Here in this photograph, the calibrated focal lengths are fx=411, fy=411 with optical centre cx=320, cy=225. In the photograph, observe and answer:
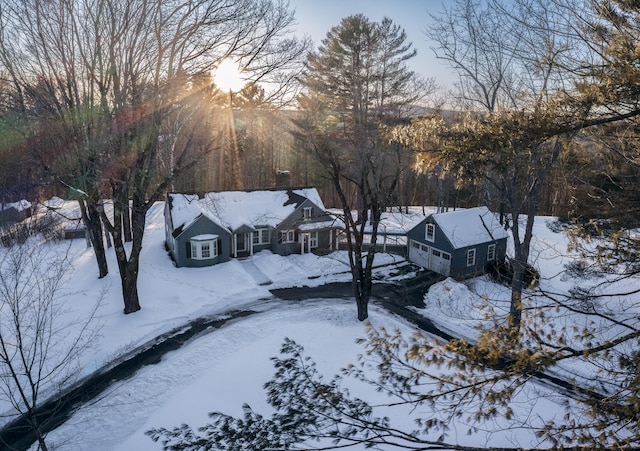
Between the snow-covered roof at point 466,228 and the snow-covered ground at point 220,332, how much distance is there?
2053mm

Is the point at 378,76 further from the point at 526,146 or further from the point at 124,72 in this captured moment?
Answer: the point at 526,146

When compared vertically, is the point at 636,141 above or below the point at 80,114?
below

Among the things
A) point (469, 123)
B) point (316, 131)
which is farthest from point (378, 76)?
point (469, 123)

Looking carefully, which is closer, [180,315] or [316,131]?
[180,315]

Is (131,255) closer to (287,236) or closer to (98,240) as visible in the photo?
(98,240)

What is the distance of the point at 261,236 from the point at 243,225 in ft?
5.10

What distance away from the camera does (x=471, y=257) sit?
67.9 ft

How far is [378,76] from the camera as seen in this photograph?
27.2m

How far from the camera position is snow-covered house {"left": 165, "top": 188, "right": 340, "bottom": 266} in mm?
20375

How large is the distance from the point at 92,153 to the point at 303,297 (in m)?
9.59

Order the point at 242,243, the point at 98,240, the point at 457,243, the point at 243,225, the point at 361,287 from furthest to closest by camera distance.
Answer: the point at 242,243, the point at 243,225, the point at 457,243, the point at 98,240, the point at 361,287

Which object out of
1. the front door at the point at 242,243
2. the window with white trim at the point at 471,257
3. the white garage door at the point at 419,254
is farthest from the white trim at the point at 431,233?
the front door at the point at 242,243

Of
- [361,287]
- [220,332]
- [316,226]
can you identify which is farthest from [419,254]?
[220,332]

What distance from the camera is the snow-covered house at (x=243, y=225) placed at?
66.8ft
